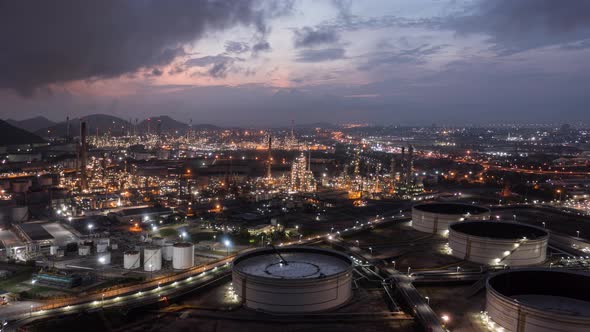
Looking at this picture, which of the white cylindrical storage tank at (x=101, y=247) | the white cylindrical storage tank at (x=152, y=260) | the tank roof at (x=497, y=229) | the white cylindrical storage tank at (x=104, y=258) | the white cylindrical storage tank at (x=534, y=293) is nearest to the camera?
the white cylindrical storage tank at (x=534, y=293)

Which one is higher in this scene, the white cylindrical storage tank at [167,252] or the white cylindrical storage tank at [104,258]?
the white cylindrical storage tank at [167,252]

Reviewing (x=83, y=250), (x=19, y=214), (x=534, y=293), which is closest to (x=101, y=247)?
(x=83, y=250)

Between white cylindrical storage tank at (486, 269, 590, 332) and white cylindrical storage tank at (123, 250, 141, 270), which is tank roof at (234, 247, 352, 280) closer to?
white cylindrical storage tank at (486, 269, 590, 332)

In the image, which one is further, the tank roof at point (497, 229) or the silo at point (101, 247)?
the silo at point (101, 247)

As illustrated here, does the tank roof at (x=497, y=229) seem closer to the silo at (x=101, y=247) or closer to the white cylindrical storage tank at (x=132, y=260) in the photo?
the white cylindrical storage tank at (x=132, y=260)

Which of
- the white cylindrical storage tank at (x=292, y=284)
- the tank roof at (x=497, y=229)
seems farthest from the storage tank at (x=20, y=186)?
the tank roof at (x=497, y=229)

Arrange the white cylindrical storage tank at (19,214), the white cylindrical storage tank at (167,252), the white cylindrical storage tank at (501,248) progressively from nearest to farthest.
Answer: the white cylindrical storage tank at (501,248) → the white cylindrical storage tank at (167,252) → the white cylindrical storage tank at (19,214)

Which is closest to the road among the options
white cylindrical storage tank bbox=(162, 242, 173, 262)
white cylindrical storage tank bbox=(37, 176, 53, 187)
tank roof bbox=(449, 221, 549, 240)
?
white cylindrical storage tank bbox=(162, 242, 173, 262)

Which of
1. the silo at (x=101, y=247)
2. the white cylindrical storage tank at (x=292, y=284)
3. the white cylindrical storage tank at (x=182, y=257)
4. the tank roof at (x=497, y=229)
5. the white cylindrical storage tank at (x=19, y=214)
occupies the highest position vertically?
the tank roof at (x=497, y=229)

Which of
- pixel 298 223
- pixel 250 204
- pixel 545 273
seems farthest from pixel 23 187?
pixel 545 273
